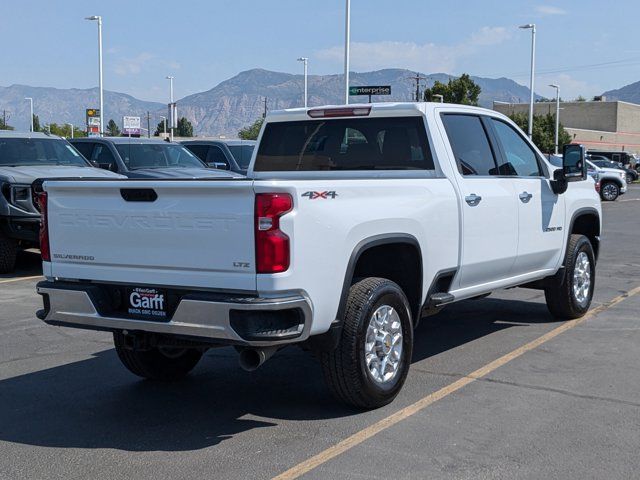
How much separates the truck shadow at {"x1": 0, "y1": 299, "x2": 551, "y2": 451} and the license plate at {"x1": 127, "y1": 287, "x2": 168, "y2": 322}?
2.40 ft

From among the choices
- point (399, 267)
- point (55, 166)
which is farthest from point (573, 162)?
point (55, 166)

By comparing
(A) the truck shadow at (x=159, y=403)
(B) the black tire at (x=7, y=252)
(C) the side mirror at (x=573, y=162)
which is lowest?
(A) the truck shadow at (x=159, y=403)

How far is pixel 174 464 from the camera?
4.70m

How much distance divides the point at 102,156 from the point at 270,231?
11.4 metres

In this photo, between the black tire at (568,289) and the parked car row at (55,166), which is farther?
the parked car row at (55,166)

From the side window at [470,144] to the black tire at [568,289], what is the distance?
163cm

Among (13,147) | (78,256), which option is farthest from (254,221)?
(13,147)

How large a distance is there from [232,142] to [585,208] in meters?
12.1

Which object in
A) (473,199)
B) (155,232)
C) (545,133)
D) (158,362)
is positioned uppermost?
(545,133)

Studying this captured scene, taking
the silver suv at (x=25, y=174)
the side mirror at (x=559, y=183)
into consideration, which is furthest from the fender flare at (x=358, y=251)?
the silver suv at (x=25, y=174)

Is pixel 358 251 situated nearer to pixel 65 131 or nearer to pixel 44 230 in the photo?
pixel 44 230

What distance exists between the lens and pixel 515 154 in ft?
25.3

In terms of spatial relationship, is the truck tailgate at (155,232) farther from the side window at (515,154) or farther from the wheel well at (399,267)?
the side window at (515,154)

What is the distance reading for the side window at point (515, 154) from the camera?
7.51 m
